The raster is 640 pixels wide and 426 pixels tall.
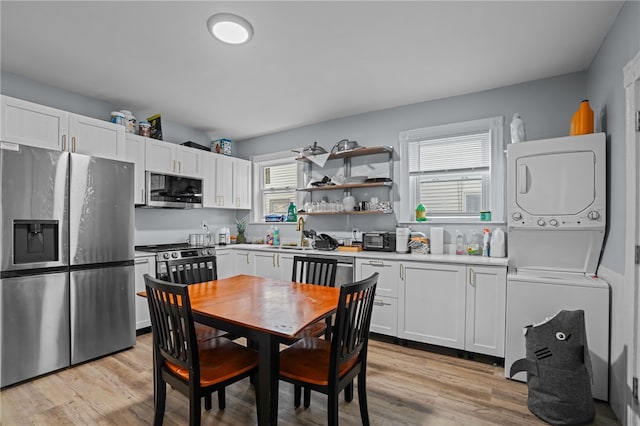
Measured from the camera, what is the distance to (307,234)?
421 cm

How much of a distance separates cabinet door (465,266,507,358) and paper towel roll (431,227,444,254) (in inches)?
25.2

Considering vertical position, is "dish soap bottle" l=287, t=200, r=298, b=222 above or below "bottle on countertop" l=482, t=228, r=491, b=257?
above

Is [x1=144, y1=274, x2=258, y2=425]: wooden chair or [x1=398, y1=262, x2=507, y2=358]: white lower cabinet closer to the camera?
[x1=144, y1=274, x2=258, y2=425]: wooden chair

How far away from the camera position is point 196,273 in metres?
2.64

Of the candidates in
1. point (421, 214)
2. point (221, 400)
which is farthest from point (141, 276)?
point (421, 214)

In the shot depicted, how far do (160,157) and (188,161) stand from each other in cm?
40

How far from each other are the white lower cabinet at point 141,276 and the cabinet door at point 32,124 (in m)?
1.31

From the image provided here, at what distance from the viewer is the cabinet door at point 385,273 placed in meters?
3.21

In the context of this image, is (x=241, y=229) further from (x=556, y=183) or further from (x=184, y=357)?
(x=556, y=183)

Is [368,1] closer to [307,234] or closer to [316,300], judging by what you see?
[316,300]

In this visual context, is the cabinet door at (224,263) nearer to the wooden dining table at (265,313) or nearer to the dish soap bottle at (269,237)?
the dish soap bottle at (269,237)

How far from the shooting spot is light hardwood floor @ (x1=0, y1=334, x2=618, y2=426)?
6.59ft

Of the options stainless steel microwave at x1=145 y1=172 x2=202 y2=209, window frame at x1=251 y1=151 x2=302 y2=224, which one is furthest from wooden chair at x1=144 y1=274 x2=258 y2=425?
window frame at x1=251 y1=151 x2=302 y2=224

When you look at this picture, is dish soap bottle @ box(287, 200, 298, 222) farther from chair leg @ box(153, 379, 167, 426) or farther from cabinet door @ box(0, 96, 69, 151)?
chair leg @ box(153, 379, 167, 426)
